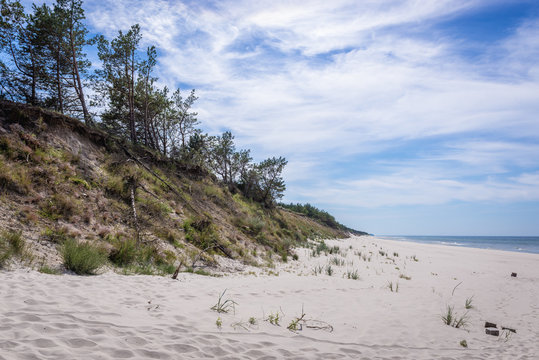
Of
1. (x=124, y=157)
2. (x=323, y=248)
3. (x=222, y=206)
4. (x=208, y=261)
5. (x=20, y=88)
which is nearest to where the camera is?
(x=208, y=261)

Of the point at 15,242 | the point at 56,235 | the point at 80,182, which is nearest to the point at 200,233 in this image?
the point at 80,182

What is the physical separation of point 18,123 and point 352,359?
15.0 m

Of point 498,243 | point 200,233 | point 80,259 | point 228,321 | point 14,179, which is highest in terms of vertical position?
point 14,179

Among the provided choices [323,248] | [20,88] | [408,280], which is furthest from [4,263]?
[323,248]

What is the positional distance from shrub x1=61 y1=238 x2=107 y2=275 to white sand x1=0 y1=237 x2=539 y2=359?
47 cm

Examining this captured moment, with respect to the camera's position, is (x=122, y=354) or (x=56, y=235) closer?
(x=122, y=354)

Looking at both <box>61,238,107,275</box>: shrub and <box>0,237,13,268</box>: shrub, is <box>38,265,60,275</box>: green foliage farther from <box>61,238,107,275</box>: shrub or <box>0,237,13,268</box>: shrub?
<box>0,237,13,268</box>: shrub

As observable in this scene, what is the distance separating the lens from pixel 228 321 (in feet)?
17.1

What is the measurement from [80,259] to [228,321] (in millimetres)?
4590

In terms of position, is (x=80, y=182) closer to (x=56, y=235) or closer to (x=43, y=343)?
(x=56, y=235)

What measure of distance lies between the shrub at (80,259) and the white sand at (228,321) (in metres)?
0.47

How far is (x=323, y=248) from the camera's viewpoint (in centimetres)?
2206

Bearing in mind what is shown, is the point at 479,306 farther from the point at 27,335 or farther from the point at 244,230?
the point at 244,230

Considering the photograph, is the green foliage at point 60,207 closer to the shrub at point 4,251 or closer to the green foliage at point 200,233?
the shrub at point 4,251
